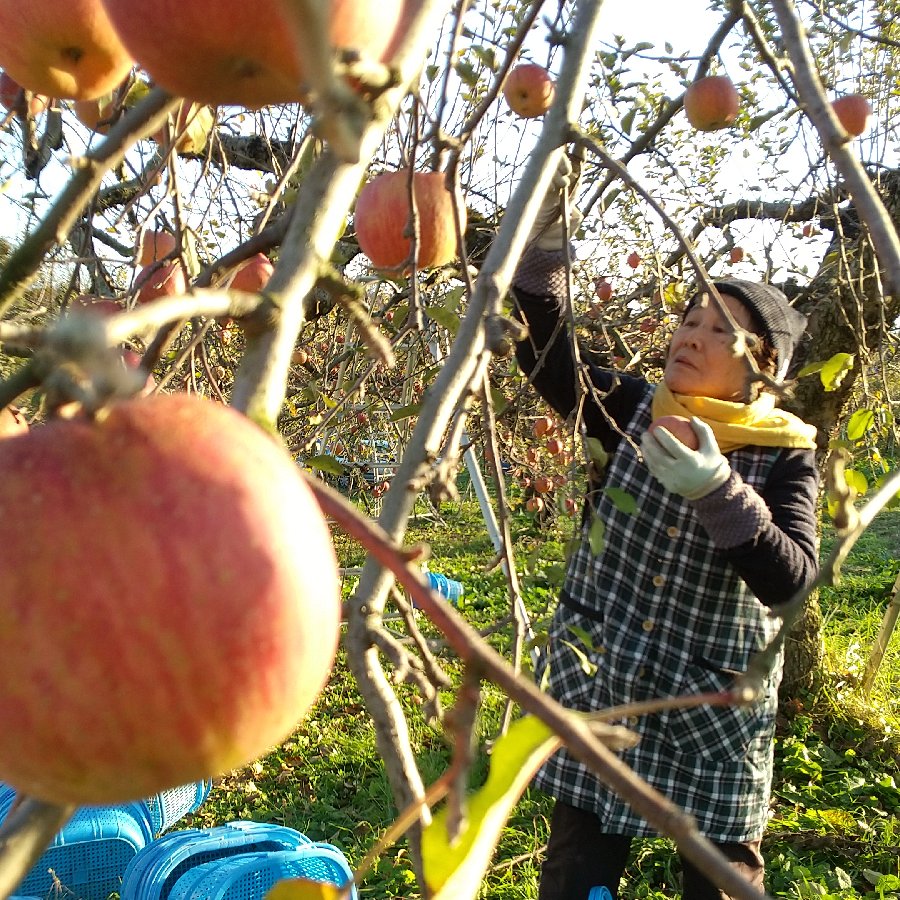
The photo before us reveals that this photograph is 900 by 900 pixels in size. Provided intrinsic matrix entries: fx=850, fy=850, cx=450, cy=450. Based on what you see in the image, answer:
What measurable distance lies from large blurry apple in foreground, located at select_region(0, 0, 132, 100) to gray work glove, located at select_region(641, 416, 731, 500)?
1.19m

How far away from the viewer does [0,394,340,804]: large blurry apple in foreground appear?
368mm

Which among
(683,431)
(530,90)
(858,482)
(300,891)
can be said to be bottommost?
(300,891)

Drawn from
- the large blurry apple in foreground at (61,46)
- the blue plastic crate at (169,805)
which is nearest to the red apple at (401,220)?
the large blurry apple in foreground at (61,46)

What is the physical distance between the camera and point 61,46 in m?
0.77

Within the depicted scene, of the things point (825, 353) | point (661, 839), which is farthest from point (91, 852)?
point (825, 353)

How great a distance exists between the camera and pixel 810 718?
3.55m

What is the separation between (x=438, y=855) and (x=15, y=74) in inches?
32.0

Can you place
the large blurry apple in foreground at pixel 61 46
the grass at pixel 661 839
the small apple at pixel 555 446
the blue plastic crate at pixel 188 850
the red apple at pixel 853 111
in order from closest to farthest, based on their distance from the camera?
the large blurry apple in foreground at pixel 61 46
the blue plastic crate at pixel 188 850
the red apple at pixel 853 111
the grass at pixel 661 839
the small apple at pixel 555 446

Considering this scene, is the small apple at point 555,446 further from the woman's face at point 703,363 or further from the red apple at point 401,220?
the red apple at point 401,220

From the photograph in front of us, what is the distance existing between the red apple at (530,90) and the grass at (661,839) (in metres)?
0.99

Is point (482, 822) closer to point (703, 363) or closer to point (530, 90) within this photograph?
point (703, 363)

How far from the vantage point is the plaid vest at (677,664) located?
1.94m

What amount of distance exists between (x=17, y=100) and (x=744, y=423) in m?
1.55

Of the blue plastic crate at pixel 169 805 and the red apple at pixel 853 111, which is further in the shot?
the blue plastic crate at pixel 169 805
